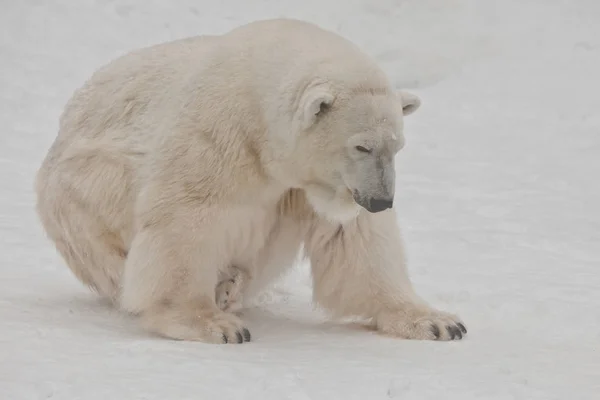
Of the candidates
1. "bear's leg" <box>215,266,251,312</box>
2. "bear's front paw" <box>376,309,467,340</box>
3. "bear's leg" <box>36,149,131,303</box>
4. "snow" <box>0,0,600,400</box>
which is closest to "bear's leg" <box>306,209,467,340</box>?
"bear's front paw" <box>376,309,467,340</box>

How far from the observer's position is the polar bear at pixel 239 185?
4.05 m

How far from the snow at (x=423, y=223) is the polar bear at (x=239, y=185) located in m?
0.19

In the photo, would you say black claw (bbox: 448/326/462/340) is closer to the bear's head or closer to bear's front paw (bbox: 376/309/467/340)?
bear's front paw (bbox: 376/309/467/340)

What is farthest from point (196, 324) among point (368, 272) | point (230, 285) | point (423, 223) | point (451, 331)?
point (423, 223)

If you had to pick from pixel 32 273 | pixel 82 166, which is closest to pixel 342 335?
pixel 82 166

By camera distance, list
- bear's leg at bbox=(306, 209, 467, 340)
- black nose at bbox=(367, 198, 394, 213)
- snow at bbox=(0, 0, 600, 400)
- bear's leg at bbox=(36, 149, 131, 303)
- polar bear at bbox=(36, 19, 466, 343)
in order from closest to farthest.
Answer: snow at bbox=(0, 0, 600, 400)
black nose at bbox=(367, 198, 394, 213)
polar bear at bbox=(36, 19, 466, 343)
bear's leg at bbox=(306, 209, 467, 340)
bear's leg at bbox=(36, 149, 131, 303)

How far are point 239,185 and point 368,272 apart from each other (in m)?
0.75

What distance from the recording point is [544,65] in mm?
11180

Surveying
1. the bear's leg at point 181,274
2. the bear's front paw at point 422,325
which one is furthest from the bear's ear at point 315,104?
the bear's front paw at point 422,325

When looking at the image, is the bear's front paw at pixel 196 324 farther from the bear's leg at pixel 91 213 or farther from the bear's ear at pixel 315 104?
the bear's ear at pixel 315 104

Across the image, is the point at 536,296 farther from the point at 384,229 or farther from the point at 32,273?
the point at 32,273

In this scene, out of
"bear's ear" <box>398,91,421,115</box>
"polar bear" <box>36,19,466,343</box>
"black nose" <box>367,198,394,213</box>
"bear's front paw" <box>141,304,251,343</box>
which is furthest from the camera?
"bear's ear" <box>398,91,421,115</box>

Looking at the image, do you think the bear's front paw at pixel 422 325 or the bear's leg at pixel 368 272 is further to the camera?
the bear's leg at pixel 368 272

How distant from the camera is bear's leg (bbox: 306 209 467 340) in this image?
4516 millimetres
